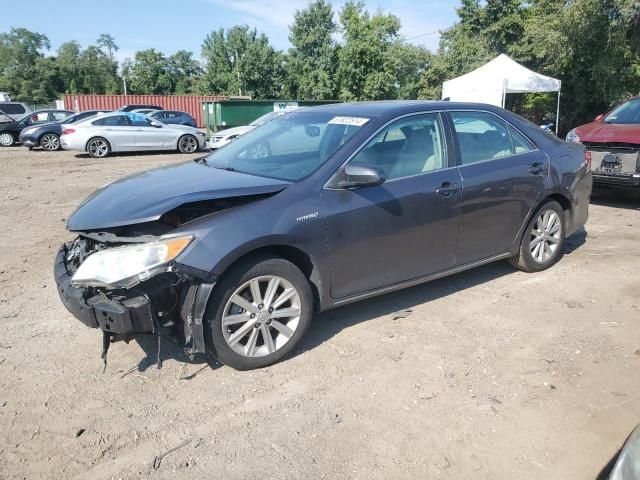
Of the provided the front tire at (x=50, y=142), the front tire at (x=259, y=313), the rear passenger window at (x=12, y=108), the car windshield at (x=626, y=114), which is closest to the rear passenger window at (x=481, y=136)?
the front tire at (x=259, y=313)

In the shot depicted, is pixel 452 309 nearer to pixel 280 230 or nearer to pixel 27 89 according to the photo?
pixel 280 230

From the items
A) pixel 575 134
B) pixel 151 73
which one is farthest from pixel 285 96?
pixel 575 134

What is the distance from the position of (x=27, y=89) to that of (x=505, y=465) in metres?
94.8

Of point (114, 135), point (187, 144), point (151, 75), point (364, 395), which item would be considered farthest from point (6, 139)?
point (151, 75)

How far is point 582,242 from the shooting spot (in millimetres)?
6484

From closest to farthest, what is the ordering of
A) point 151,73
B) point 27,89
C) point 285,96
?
1. point 285,96
2. point 151,73
3. point 27,89

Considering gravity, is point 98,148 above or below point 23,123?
below

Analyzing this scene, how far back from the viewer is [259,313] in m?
3.47

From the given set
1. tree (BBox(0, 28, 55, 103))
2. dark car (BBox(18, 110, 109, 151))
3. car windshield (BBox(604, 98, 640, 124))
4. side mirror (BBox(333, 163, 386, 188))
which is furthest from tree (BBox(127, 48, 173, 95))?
side mirror (BBox(333, 163, 386, 188))

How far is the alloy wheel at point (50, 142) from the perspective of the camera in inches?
789

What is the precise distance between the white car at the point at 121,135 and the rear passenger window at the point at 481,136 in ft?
49.2

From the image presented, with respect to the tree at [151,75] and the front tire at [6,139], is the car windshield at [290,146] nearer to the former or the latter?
the front tire at [6,139]

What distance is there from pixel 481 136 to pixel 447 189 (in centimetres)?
79

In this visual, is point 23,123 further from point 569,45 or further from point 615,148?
point 615,148
